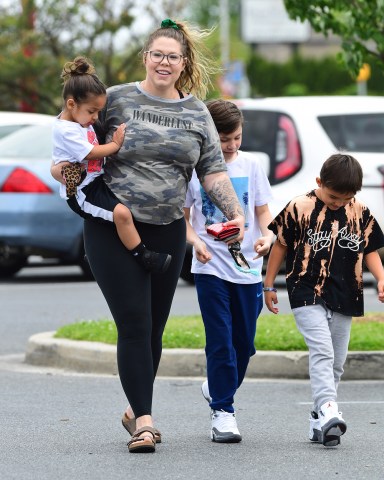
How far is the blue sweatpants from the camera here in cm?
634

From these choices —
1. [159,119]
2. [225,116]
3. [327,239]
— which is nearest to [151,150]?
[159,119]

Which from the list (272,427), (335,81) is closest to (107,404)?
(272,427)

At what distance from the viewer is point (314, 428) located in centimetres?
623

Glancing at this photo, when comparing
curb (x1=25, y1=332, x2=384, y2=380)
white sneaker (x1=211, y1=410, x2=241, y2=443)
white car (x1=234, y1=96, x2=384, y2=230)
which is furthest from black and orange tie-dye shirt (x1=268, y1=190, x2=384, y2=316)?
white car (x1=234, y1=96, x2=384, y2=230)

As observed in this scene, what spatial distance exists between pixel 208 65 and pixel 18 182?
7.27 meters

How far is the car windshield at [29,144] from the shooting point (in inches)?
531

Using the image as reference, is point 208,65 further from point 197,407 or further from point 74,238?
point 74,238

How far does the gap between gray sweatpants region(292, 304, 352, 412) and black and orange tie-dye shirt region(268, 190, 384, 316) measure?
5cm

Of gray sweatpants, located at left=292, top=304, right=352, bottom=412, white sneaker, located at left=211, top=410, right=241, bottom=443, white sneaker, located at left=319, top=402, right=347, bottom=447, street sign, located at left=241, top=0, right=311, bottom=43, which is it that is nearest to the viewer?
white sneaker, located at left=319, top=402, right=347, bottom=447

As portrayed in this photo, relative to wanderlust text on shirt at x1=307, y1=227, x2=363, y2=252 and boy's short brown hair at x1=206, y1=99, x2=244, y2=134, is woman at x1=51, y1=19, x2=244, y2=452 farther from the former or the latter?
wanderlust text on shirt at x1=307, y1=227, x2=363, y2=252

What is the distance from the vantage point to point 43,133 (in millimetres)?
13695

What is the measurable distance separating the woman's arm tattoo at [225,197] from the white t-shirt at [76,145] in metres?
0.50

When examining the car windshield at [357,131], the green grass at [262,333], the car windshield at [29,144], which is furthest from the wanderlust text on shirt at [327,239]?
the car windshield at [29,144]

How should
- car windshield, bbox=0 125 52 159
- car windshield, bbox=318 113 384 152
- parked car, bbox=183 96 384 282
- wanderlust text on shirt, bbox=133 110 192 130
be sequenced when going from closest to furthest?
wanderlust text on shirt, bbox=133 110 192 130, parked car, bbox=183 96 384 282, car windshield, bbox=318 113 384 152, car windshield, bbox=0 125 52 159
